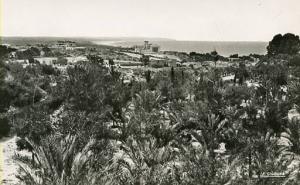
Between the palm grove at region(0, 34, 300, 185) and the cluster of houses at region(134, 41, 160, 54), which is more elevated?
the palm grove at region(0, 34, 300, 185)

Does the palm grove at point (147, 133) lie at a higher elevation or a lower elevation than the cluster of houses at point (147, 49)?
higher

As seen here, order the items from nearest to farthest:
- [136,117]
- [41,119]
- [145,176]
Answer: [145,176] → [41,119] → [136,117]

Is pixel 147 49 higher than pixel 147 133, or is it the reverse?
pixel 147 133

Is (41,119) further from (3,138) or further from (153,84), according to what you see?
(153,84)

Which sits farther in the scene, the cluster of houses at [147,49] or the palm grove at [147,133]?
the cluster of houses at [147,49]

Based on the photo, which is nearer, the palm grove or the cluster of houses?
the palm grove

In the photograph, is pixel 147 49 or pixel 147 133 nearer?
pixel 147 133

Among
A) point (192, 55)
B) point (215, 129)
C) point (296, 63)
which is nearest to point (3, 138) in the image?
point (215, 129)

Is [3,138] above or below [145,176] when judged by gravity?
below
